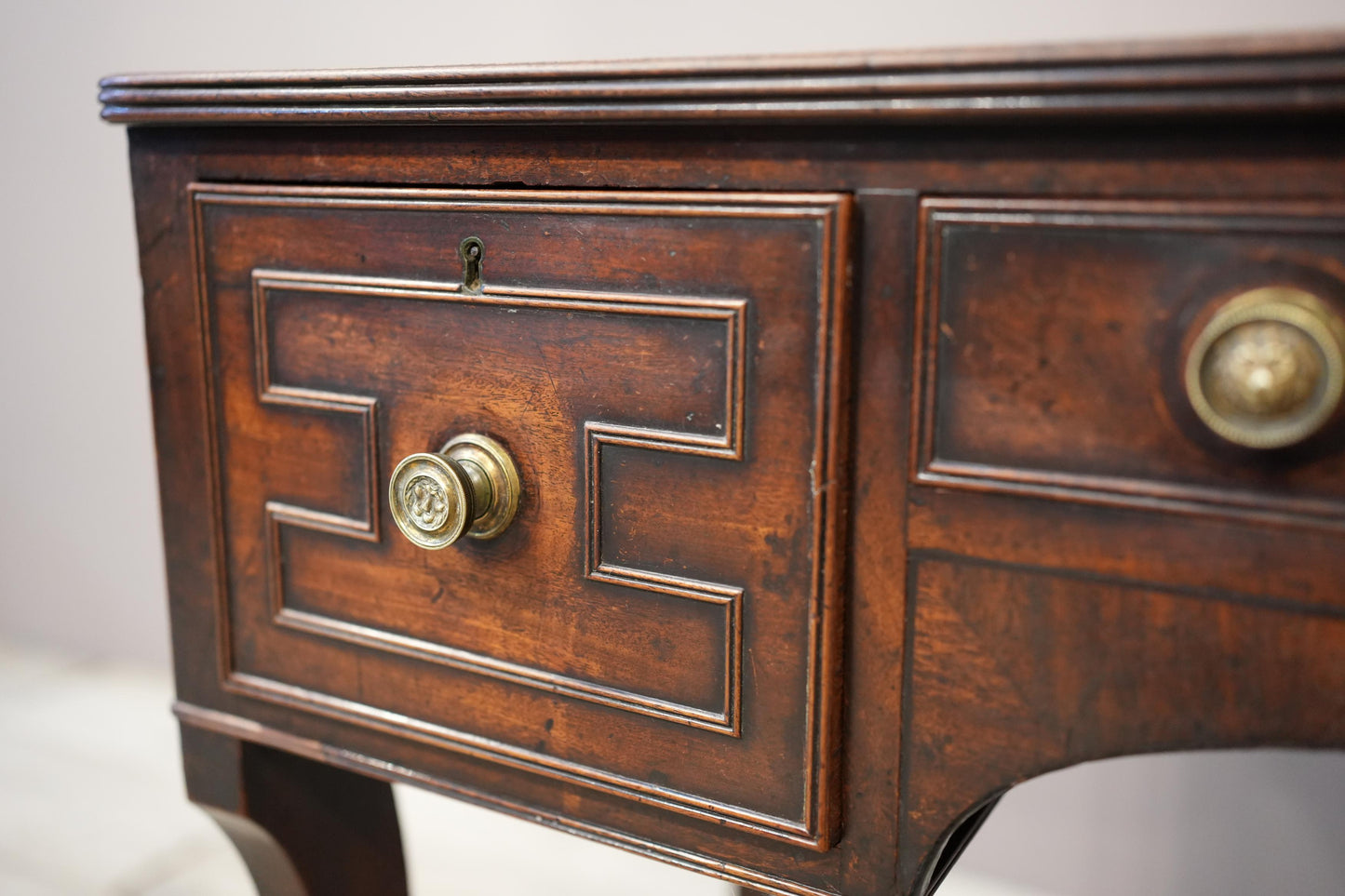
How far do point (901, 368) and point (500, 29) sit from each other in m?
0.99

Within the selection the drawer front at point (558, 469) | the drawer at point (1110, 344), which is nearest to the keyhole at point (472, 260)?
the drawer front at point (558, 469)

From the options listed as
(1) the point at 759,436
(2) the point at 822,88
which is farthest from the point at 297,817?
(2) the point at 822,88

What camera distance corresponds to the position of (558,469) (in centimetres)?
58

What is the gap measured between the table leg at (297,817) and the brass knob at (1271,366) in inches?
23.9

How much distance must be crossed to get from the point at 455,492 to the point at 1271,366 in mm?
352

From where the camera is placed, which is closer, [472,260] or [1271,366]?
[1271,366]

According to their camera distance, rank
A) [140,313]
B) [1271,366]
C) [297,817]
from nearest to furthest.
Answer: [1271,366] < [297,817] < [140,313]

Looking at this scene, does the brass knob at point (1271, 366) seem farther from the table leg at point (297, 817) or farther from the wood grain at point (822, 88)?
the table leg at point (297, 817)

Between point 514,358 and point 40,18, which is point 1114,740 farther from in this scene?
point 40,18

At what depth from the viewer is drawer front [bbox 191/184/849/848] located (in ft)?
1.70

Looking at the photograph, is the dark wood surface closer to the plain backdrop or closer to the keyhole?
the keyhole

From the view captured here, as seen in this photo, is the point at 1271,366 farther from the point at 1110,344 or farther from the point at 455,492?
the point at 455,492

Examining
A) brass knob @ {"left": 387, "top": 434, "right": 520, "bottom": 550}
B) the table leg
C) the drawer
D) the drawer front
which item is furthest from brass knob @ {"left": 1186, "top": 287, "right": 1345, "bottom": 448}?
the table leg

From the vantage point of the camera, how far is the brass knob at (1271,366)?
0.41 meters
